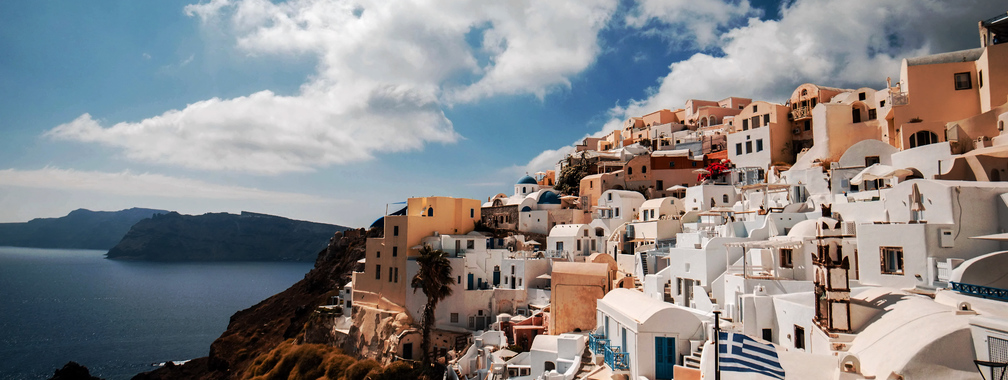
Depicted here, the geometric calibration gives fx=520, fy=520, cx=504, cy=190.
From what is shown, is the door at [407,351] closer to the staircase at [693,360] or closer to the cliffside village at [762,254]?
the cliffside village at [762,254]

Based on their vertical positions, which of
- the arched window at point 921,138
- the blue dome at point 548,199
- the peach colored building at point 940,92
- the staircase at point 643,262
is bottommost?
the staircase at point 643,262

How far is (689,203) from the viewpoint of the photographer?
114 ft

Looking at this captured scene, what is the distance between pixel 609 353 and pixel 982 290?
388 inches

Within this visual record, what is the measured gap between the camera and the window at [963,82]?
2394 cm

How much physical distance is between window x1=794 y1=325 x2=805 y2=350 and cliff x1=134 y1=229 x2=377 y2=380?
1486 inches

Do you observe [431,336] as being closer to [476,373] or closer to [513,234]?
[476,373]

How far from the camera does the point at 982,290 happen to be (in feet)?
36.1

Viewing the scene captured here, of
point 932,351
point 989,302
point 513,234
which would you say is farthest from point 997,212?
point 513,234

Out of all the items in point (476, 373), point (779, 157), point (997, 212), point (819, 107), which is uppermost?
point (819, 107)

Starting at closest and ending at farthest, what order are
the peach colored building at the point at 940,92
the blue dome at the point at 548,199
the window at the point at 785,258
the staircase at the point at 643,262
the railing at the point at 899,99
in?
the window at the point at 785,258, the peach colored building at the point at 940,92, the railing at the point at 899,99, the staircase at the point at 643,262, the blue dome at the point at 548,199

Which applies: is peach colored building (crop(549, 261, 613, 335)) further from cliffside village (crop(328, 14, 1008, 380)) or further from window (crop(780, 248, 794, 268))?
window (crop(780, 248, 794, 268))

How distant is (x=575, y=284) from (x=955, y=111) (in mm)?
19314

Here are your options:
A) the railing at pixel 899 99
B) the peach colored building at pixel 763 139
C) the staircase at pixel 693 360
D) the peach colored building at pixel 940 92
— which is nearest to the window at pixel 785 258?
the staircase at pixel 693 360

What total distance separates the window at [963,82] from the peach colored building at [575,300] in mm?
18594
